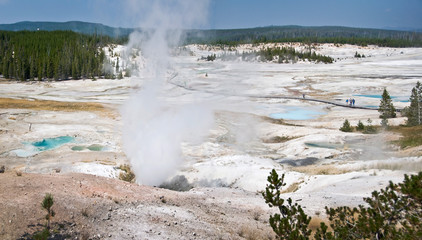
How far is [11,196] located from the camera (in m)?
7.54

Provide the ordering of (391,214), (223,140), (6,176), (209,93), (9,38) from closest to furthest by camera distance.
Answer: (391,214) → (6,176) → (223,140) → (209,93) → (9,38)

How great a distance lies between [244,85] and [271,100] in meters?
13.9

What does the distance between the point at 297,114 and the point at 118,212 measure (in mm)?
26966

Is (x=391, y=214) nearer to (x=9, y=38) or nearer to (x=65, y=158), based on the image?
(x=65, y=158)

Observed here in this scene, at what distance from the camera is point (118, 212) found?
8.05 m

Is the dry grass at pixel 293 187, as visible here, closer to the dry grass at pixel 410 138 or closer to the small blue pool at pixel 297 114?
the dry grass at pixel 410 138

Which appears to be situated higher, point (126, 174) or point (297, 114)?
point (297, 114)

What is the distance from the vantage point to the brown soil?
6.85 meters

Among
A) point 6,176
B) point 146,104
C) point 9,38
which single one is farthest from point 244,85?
point 9,38

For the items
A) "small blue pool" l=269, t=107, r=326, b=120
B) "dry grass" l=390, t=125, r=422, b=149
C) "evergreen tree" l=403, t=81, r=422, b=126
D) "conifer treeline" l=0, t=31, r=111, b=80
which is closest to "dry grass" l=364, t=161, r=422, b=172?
"dry grass" l=390, t=125, r=422, b=149

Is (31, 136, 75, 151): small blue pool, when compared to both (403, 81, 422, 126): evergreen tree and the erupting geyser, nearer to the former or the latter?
the erupting geyser

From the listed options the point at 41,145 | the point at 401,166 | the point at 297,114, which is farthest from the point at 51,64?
the point at 401,166

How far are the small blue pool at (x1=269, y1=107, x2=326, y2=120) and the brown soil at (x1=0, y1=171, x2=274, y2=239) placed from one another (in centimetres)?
2176

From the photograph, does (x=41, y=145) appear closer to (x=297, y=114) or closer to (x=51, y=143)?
(x=51, y=143)
